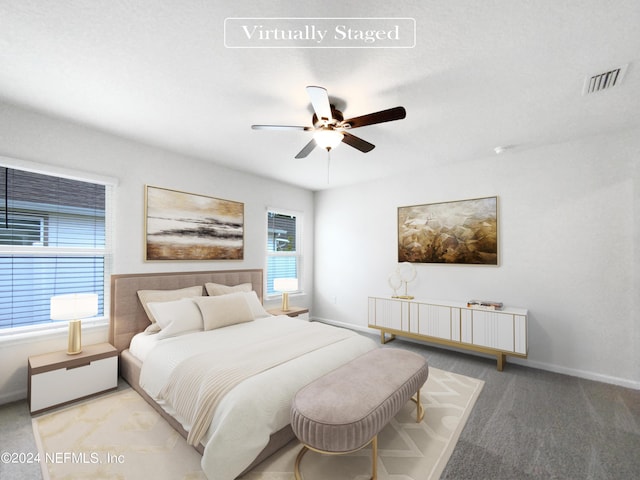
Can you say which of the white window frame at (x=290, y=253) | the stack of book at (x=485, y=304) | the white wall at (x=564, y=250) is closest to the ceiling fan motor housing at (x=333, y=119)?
the white wall at (x=564, y=250)

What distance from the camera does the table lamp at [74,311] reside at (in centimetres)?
246

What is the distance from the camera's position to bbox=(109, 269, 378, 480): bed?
1665mm

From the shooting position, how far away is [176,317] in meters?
2.88

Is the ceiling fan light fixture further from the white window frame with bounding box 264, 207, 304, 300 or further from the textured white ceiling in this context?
the white window frame with bounding box 264, 207, 304, 300

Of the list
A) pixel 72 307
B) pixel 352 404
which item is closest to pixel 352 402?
pixel 352 404

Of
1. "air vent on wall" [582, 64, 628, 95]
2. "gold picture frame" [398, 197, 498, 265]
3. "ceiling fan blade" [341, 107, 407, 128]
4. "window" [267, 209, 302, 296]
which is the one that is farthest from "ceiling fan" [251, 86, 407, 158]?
"window" [267, 209, 302, 296]

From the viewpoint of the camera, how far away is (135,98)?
238 centimetres

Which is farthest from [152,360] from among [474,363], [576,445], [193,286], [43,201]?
[474,363]

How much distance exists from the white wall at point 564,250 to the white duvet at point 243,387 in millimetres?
2174

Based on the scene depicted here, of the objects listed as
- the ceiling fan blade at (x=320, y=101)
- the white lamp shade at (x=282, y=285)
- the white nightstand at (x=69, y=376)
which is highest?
the ceiling fan blade at (x=320, y=101)

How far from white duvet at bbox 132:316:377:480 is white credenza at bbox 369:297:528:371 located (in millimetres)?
1425

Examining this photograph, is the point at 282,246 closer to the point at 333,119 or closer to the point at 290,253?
the point at 290,253

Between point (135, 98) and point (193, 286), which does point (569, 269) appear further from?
point (135, 98)

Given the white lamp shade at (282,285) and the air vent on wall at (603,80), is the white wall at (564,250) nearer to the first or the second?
the air vent on wall at (603,80)
